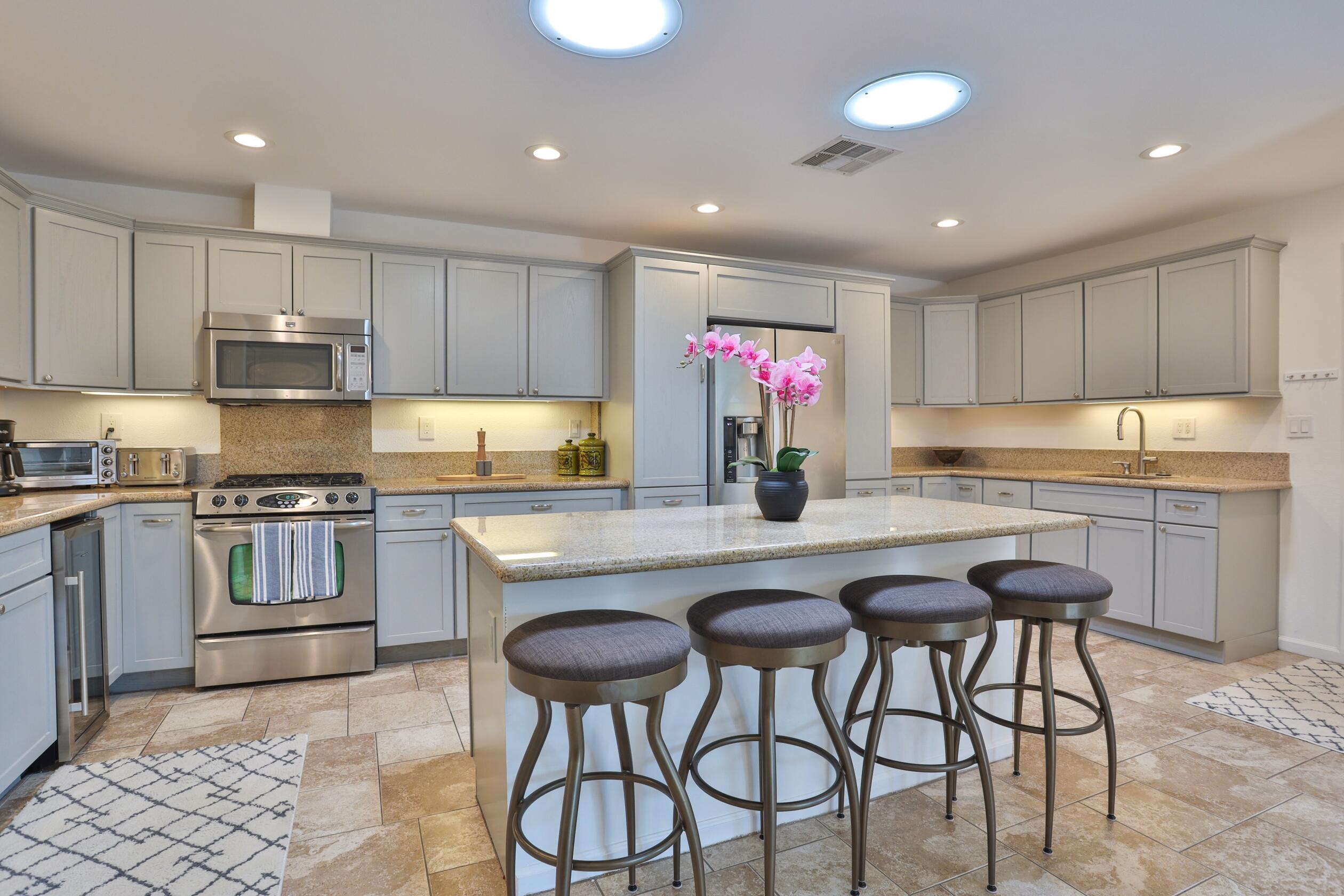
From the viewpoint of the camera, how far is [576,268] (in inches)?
165

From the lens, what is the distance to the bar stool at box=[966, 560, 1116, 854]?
198 centimetres

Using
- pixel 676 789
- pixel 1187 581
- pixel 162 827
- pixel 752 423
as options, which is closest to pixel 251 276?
pixel 162 827

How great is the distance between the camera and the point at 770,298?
432 centimetres

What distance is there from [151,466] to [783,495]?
9.96ft

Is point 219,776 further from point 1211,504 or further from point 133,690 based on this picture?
point 1211,504

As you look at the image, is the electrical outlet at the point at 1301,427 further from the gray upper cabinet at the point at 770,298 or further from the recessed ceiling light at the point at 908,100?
the recessed ceiling light at the point at 908,100

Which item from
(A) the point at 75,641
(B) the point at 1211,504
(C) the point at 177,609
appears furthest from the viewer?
(B) the point at 1211,504

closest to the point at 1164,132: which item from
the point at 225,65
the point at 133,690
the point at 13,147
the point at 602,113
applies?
the point at 602,113

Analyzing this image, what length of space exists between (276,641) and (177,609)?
17.5 inches

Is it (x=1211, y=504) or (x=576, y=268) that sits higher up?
(x=576, y=268)

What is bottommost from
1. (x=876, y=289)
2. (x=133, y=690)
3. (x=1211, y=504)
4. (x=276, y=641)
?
(x=133, y=690)

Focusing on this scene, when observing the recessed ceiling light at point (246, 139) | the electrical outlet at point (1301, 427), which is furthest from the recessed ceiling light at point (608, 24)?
the electrical outlet at point (1301, 427)

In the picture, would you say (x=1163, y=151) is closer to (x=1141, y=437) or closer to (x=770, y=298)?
(x=1141, y=437)

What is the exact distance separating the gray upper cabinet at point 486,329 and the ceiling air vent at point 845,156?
1.74 metres
